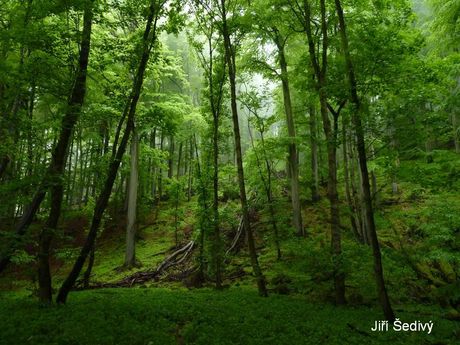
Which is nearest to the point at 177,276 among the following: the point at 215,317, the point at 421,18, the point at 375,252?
the point at 215,317

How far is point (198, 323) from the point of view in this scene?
24.3ft

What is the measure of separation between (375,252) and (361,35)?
590cm

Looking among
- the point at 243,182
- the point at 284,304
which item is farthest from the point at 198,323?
the point at 243,182

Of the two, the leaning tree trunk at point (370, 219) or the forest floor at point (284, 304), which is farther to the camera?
the leaning tree trunk at point (370, 219)

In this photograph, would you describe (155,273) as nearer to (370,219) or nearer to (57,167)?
(57,167)

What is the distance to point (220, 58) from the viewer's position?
1331cm

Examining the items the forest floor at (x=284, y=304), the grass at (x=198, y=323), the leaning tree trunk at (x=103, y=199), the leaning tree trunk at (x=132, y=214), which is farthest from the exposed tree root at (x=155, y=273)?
the leaning tree trunk at (x=103, y=199)

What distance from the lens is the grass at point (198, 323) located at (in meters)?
6.22

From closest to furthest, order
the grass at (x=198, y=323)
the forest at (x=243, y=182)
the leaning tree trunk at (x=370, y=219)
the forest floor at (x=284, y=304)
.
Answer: the grass at (x=198, y=323) → the forest floor at (x=284, y=304) → the forest at (x=243, y=182) → the leaning tree trunk at (x=370, y=219)

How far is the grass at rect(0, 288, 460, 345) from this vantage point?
6223 millimetres

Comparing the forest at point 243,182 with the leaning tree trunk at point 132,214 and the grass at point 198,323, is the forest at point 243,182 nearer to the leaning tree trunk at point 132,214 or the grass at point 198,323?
the grass at point 198,323

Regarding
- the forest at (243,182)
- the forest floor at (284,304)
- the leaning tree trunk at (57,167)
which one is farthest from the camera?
the leaning tree trunk at (57,167)

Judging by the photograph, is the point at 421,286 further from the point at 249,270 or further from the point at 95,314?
Result: the point at 95,314

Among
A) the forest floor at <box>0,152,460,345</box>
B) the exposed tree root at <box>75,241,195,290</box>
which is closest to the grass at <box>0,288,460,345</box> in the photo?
the forest floor at <box>0,152,460,345</box>
